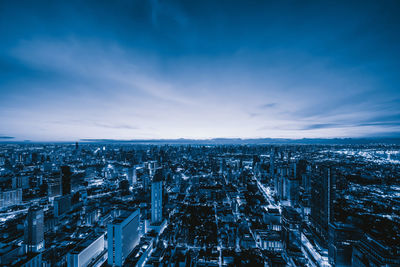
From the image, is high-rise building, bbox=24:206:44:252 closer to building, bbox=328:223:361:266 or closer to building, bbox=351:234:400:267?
building, bbox=351:234:400:267

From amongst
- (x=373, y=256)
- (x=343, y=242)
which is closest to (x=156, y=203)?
(x=343, y=242)

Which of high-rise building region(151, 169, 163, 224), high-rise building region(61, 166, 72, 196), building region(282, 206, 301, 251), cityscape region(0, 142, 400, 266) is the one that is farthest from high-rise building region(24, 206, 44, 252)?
building region(282, 206, 301, 251)

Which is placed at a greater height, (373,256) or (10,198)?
(373,256)

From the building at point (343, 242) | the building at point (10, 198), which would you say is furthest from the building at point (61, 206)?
the building at point (343, 242)

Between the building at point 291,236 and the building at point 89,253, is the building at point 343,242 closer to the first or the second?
A: the building at point 291,236

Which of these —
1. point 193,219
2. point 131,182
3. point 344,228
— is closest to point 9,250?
point 193,219

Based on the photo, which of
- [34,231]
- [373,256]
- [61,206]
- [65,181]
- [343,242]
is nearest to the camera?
[373,256]

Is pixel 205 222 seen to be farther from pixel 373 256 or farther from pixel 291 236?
pixel 373 256
